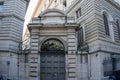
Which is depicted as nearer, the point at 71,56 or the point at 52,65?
the point at 71,56

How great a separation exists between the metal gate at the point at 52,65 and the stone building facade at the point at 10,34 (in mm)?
2868

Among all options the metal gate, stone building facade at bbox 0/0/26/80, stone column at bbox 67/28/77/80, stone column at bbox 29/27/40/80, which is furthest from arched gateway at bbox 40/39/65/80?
stone building facade at bbox 0/0/26/80

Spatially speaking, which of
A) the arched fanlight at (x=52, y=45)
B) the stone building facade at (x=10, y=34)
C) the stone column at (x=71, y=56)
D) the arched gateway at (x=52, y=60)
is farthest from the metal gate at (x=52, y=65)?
the stone building facade at (x=10, y=34)

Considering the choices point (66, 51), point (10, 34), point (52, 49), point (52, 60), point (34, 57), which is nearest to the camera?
point (34, 57)

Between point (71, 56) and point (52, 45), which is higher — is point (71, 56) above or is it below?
below

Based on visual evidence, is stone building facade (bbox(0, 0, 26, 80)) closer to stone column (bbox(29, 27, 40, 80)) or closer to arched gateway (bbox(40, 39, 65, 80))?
stone column (bbox(29, 27, 40, 80))

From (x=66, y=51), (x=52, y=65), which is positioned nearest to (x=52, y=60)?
(x=52, y=65)

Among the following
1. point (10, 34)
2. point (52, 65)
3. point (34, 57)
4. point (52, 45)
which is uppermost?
point (10, 34)

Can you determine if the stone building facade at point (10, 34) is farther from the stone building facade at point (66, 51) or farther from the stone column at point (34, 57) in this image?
the stone building facade at point (66, 51)

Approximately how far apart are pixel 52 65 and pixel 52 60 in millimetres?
563

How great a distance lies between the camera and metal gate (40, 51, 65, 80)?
22594mm

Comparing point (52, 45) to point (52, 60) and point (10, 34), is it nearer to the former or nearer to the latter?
point (52, 60)

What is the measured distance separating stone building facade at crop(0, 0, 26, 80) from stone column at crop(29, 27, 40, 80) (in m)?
1.70

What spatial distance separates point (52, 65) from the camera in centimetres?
2292
